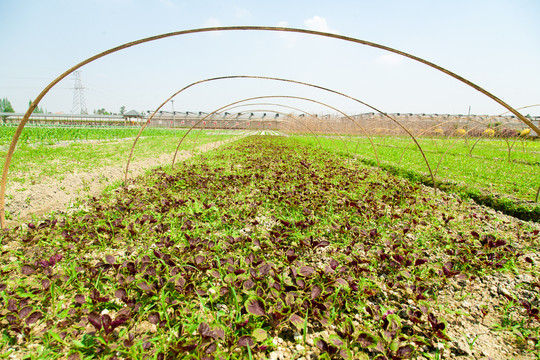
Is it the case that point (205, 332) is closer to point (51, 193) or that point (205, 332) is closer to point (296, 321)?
point (296, 321)

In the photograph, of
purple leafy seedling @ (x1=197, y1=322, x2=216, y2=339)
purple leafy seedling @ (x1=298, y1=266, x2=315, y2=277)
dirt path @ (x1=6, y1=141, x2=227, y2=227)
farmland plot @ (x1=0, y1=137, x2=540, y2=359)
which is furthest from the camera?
dirt path @ (x1=6, y1=141, x2=227, y2=227)

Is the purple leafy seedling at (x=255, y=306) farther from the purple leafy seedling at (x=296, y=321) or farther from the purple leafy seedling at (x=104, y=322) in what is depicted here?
the purple leafy seedling at (x=104, y=322)

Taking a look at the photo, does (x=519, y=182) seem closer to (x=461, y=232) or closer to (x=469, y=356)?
(x=461, y=232)

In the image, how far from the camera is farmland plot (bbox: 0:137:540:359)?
133 centimetres

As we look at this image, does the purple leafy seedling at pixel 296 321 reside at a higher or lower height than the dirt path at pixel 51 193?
lower

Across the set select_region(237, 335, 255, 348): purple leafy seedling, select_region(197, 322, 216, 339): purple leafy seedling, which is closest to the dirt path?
select_region(197, 322, 216, 339): purple leafy seedling

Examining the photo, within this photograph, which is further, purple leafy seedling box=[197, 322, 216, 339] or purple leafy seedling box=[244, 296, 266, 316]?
purple leafy seedling box=[244, 296, 266, 316]

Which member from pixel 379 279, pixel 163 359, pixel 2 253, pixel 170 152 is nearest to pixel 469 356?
pixel 379 279

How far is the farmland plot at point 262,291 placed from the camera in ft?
4.38

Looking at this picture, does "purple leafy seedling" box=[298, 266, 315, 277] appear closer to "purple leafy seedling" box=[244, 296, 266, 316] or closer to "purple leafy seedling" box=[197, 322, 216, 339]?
"purple leafy seedling" box=[244, 296, 266, 316]

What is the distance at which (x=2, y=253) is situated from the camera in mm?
1991

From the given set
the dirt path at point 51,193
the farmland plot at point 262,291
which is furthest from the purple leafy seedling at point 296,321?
the dirt path at point 51,193

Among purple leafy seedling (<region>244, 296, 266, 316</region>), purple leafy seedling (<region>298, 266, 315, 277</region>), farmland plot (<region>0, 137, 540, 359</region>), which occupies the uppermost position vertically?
purple leafy seedling (<region>298, 266, 315, 277</region>)

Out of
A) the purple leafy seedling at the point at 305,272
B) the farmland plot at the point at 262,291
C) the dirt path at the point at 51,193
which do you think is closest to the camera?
the farmland plot at the point at 262,291
